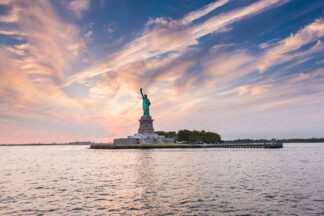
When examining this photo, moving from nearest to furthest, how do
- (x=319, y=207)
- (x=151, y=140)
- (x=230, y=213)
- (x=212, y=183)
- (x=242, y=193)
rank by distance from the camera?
(x=230, y=213)
(x=319, y=207)
(x=242, y=193)
(x=212, y=183)
(x=151, y=140)

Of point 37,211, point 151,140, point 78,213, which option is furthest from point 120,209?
point 151,140

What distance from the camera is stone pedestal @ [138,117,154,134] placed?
11888 centimetres

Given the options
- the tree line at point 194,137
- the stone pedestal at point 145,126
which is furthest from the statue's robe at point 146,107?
the tree line at point 194,137

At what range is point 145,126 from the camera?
119062 mm

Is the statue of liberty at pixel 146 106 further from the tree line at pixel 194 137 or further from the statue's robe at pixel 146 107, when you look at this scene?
the tree line at pixel 194 137

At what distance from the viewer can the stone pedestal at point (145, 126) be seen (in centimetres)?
11888

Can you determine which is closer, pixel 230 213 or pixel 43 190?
pixel 230 213

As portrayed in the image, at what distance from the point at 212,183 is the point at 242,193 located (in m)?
5.15

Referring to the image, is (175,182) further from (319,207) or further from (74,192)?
(319,207)

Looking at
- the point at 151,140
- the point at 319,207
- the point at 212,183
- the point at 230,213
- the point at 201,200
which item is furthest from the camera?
the point at 151,140

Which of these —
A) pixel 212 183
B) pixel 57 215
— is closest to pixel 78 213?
pixel 57 215

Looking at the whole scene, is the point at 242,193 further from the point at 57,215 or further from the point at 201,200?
the point at 57,215

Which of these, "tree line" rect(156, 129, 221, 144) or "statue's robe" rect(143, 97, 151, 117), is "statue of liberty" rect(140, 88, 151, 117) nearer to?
"statue's robe" rect(143, 97, 151, 117)

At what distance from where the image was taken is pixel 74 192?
22.6 meters
